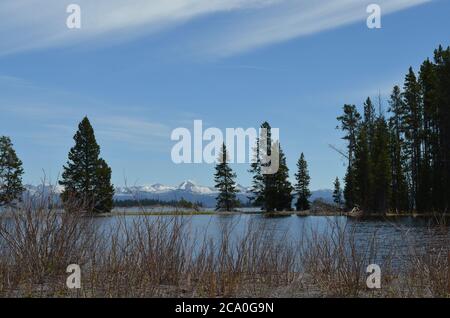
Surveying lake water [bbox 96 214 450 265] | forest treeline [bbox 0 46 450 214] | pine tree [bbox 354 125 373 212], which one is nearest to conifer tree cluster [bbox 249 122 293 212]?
forest treeline [bbox 0 46 450 214]

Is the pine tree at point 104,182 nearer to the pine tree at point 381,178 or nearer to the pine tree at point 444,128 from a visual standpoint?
the pine tree at point 381,178

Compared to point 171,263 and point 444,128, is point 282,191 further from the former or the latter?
point 171,263

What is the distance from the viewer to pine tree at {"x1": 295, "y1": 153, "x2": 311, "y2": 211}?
73312 millimetres

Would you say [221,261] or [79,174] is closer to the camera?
[221,261]

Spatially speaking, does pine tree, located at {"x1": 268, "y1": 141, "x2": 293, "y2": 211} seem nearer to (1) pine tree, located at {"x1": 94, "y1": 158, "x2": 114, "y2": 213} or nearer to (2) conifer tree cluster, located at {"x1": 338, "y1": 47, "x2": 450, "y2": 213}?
(2) conifer tree cluster, located at {"x1": 338, "y1": 47, "x2": 450, "y2": 213}

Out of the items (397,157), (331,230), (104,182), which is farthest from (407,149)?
(331,230)

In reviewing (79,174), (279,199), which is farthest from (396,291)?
(279,199)

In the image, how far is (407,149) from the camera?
7031 cm

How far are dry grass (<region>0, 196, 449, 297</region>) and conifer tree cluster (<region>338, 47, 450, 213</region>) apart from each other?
43366 mm

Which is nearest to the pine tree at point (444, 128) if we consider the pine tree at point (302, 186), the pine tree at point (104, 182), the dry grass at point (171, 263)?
the pine tree at point (302, 186)
